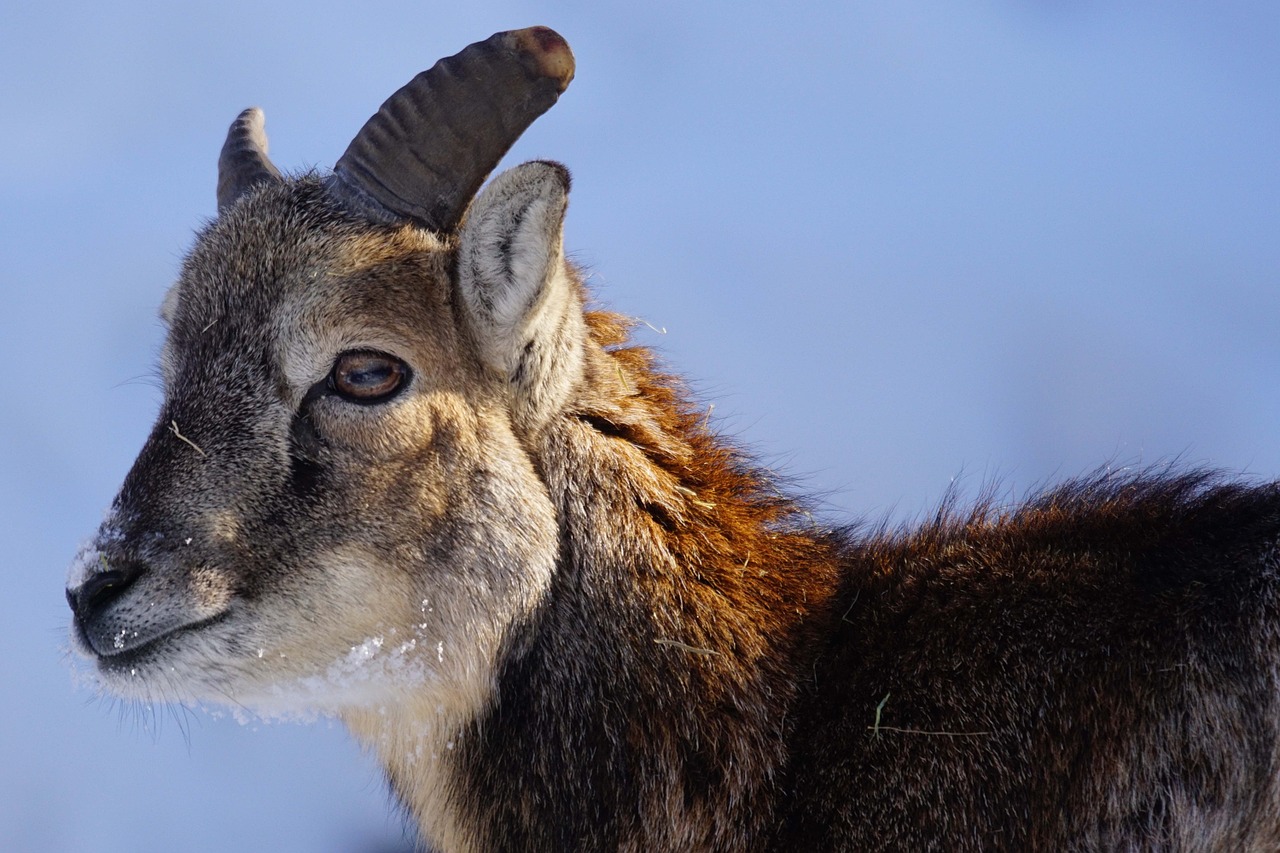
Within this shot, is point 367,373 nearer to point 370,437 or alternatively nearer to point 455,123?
point 370,437

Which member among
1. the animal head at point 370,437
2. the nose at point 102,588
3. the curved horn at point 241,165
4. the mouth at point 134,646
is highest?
the curved horn at point 241,165

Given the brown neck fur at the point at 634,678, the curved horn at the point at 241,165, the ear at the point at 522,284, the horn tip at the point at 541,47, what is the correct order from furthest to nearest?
the curved horn at the point at 241,165
the horn tip at the point at 541,47
the ear at the point at 522,284
the brown neck fur at the point at 634,678

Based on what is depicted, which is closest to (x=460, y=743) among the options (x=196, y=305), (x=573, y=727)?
(x=573, y=727)

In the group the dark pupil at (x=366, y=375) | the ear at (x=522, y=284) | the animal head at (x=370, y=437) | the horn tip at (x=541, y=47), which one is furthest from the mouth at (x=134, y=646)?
the horn tip at (x=541, y=47)

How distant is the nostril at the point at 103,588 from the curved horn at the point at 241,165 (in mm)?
1860

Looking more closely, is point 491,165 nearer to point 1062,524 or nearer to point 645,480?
point 645,480

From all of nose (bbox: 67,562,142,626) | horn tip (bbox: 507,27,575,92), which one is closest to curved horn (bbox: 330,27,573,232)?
horn tip (bbox: 507,27,575,92)

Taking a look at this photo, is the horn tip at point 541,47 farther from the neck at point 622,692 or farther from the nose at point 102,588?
the nose at point 102,588

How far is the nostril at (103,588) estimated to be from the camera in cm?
390

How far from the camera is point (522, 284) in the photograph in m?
4.31

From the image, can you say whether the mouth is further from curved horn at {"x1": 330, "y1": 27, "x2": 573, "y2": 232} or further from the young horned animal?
curved horn at {"x1": 330, "y1": 27, "x2": 573, "y2": 232}

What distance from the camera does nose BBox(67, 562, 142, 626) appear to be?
153 inches

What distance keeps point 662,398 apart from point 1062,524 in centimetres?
156

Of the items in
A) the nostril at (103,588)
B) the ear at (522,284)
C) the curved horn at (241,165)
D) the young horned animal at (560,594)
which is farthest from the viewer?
the curved horn at (241,165)
